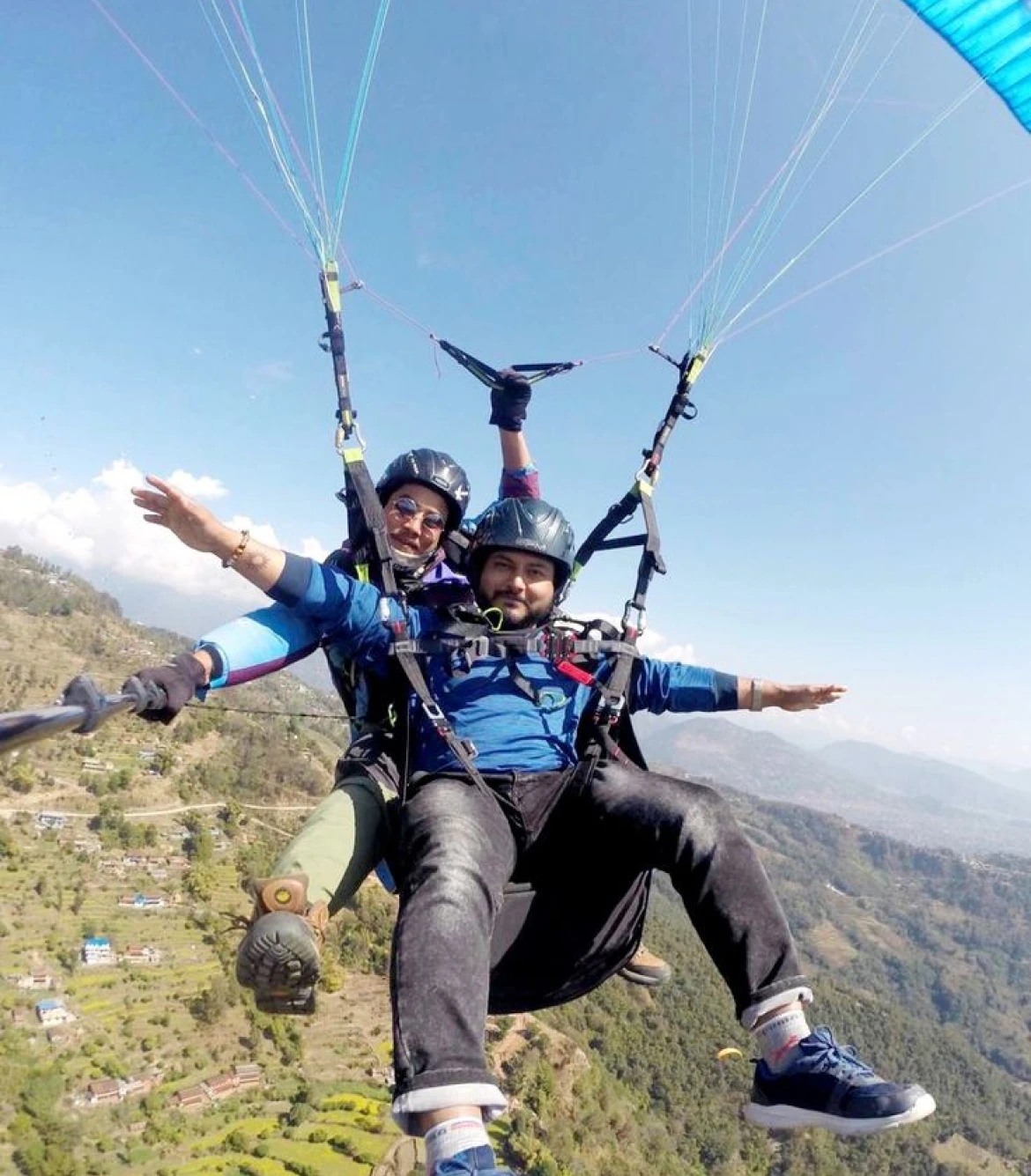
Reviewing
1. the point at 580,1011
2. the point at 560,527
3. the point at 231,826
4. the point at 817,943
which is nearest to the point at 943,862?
the point at 817,943

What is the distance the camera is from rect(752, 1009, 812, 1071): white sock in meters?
2.01

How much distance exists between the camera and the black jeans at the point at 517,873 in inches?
66.4

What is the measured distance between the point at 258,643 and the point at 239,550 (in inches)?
18.5

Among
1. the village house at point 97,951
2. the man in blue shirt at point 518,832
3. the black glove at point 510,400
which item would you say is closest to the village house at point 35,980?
the village house at point 97,951

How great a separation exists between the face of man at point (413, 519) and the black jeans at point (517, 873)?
1.48 metres

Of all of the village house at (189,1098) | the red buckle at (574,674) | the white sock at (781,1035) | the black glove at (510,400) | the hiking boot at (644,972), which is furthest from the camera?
the village house at (189,1098)

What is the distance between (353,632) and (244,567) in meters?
0.49

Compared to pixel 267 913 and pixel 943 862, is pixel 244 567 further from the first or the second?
pixel 943 862

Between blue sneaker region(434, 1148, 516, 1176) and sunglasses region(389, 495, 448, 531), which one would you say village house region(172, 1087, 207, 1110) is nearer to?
sunglasses region(389, 495, 448, 531)

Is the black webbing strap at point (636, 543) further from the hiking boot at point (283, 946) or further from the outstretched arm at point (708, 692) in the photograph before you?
the hiking boot at point (283, 946)

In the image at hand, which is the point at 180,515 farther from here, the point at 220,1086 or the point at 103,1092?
the point at 220,1086

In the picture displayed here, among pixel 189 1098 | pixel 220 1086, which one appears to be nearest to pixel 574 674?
pixel 189 1098

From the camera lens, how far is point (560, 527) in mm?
3199

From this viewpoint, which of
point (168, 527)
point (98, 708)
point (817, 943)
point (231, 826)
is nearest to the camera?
point (98, 708)
